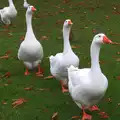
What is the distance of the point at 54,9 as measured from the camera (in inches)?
641

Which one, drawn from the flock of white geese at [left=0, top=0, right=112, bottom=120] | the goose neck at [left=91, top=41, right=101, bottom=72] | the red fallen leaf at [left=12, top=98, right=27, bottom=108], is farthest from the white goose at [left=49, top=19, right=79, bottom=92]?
the goose neck at [left=91, top=41, right=101, bottom=72]

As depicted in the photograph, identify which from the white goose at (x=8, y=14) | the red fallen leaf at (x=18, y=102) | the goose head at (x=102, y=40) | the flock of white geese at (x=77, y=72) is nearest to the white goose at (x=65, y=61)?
the flock of white geese at (x=77, y=72)

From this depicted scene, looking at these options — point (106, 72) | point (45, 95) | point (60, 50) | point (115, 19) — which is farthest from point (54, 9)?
point (45, 95)

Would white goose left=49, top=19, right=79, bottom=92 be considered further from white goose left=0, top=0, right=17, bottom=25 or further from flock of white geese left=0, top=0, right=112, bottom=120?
white goose left=0, top=0, right=17, bottom=25

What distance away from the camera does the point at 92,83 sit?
19.0 ft

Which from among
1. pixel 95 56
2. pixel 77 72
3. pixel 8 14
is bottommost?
pixel 8 14

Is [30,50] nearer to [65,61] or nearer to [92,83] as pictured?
[65,61]

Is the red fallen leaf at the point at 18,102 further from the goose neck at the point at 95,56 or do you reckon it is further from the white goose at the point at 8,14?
the white goose at the point at 8,14

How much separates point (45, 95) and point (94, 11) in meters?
9.16

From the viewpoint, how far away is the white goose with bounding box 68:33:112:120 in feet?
19.0

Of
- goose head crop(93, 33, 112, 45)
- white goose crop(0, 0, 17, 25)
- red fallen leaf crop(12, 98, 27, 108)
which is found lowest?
red fallen leaf crop(12, 98, 27, 108)

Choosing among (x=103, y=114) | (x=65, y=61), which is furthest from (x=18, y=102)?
(x=103, y=114)

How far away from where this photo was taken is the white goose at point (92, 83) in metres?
5.79

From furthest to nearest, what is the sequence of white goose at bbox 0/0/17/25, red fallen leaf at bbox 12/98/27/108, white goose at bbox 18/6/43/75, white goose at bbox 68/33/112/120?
1. white goose at bbox 0/0/17/25
2. white goose at bbox 18/6/43/75
3. red fallen leaf at bbox 12/98/27/108
4. white goose at bbox 68/33/112/120
